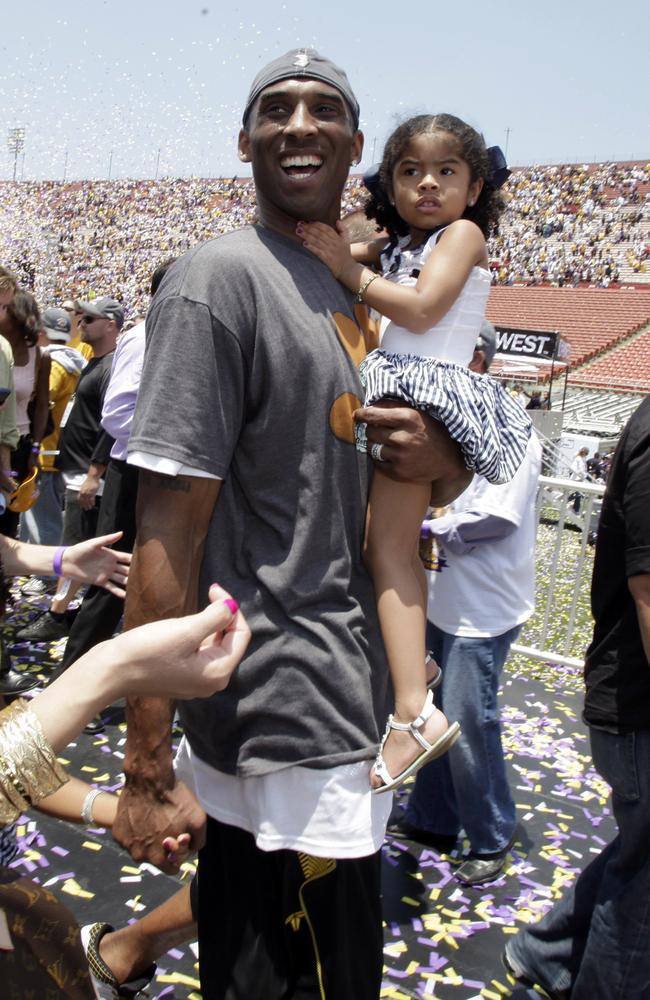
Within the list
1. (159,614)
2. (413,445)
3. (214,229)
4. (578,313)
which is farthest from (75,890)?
(214,229)

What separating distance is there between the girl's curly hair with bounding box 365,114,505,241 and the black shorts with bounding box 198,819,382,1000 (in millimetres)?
1833

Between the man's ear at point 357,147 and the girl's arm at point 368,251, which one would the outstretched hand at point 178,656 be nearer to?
the man's ear at point 357,147

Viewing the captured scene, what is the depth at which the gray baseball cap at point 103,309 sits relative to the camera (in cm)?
618

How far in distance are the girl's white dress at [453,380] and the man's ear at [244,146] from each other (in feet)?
1.84

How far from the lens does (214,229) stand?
43.0m

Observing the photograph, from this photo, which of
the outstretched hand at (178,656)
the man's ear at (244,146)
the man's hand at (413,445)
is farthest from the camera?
the man's ear at (244,146)

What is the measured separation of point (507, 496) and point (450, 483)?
1.34 meters

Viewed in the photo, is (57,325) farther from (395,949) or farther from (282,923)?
(282,923)

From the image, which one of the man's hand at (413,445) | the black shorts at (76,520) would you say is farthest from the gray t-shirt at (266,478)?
the black shorts at (76,520)

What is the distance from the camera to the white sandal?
188 centimetres

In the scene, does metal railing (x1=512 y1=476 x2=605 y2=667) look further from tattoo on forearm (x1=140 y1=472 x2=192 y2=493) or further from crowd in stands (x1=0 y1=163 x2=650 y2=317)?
crowd in stands (x1=0 y1=163 x2=650 y2=317)

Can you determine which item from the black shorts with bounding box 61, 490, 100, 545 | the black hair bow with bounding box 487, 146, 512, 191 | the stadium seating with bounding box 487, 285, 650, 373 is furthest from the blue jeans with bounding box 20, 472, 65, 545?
the stadium seating with bounding box 487, 285, 650, 373

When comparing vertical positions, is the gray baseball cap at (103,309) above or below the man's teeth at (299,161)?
below

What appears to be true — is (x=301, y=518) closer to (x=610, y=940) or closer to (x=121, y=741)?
(x=610, y=940)
